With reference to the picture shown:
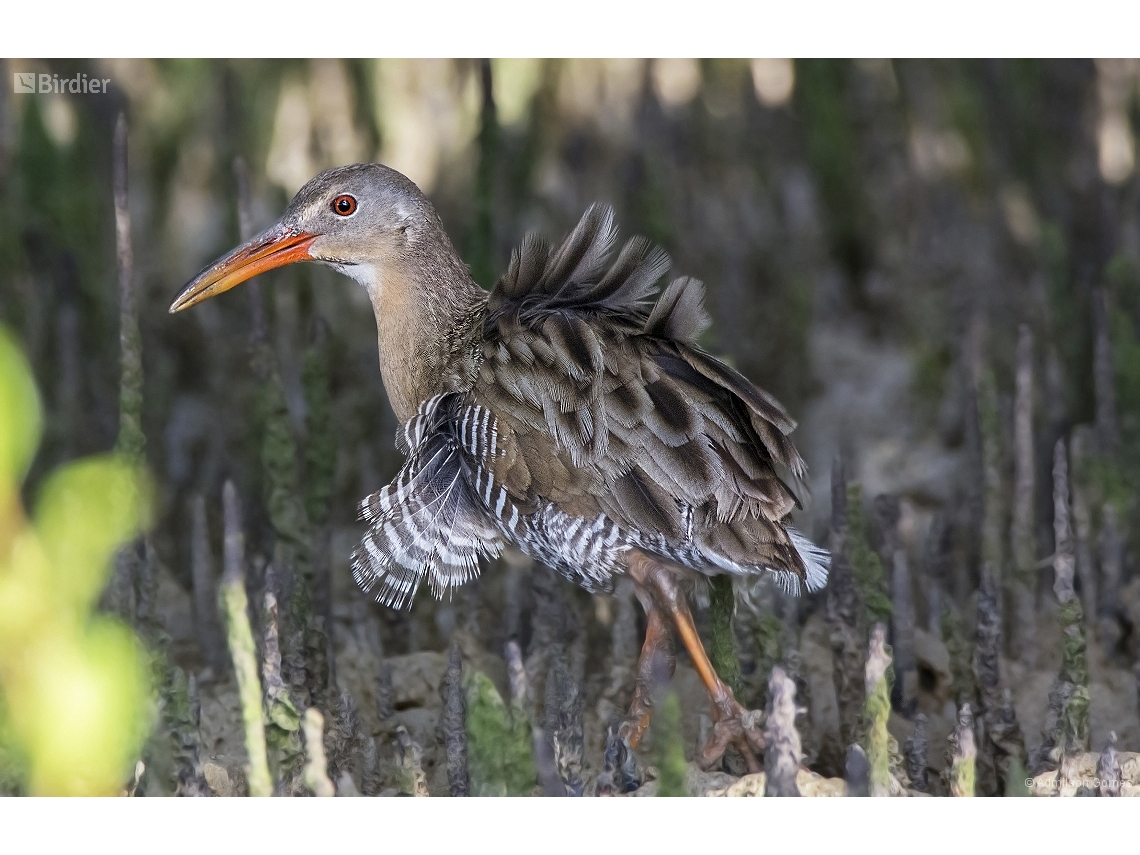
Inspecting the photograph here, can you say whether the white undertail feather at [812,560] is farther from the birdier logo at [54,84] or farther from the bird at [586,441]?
the birdier logo at [54,84]

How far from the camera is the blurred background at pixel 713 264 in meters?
3.55

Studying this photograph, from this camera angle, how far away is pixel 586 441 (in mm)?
2732

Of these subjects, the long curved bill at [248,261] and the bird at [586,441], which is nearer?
the bird at [586,441]

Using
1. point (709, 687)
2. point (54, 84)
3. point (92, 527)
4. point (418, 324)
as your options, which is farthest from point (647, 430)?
point (54, 84)

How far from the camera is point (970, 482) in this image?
3.87 m

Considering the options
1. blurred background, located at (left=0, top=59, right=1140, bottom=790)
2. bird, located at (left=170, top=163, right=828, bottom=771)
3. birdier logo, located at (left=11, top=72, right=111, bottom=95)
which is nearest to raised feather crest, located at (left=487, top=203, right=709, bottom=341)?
bird, located at (left=170, top=163, right=828, bottom=771)

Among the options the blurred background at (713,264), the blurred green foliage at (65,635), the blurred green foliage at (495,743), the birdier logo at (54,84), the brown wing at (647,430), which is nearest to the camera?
the blurred green foliage at (495,743)

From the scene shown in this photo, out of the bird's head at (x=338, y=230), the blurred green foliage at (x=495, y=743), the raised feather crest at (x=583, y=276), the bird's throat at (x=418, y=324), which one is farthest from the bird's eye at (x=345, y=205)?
the blurred green foliage at (x=495, y=743)

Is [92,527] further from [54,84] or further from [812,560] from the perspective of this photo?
[54,84]

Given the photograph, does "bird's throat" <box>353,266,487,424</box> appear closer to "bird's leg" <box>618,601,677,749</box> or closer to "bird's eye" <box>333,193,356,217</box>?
"bird's eye" <box>333,193,356,217</box>

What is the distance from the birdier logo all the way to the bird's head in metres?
1.28

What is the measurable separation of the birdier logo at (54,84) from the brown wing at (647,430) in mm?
1883
